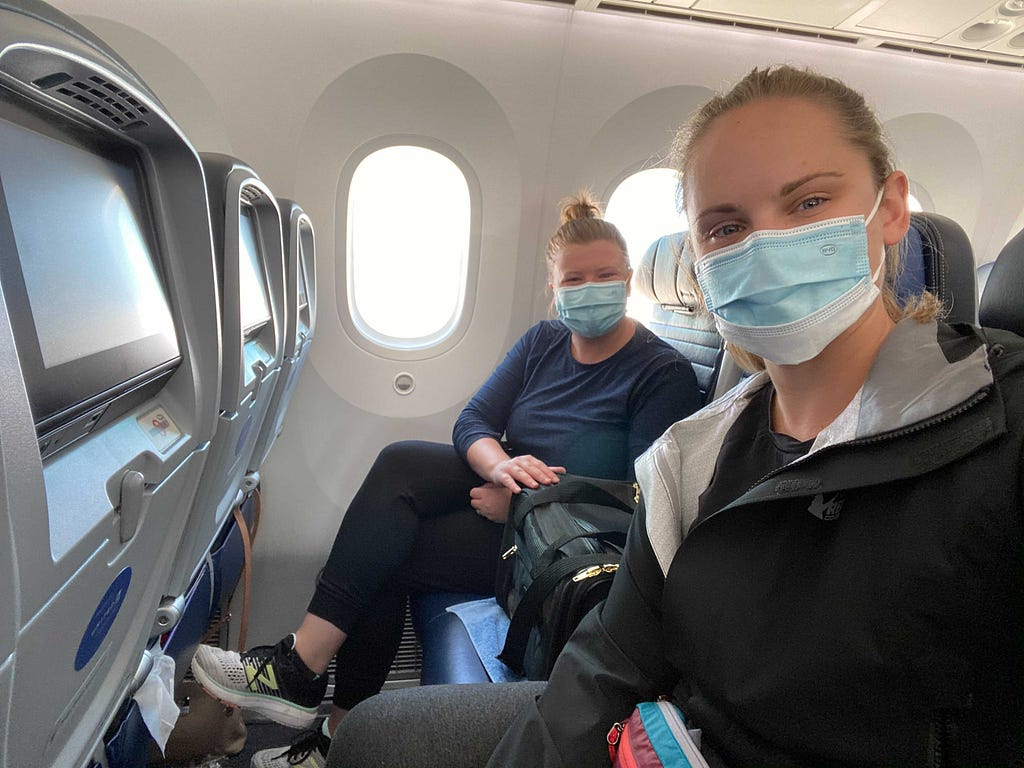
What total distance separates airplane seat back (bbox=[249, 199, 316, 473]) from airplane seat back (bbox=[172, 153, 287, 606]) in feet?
0.39

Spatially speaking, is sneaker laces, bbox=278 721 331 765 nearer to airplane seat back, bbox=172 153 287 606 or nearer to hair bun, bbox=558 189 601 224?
airplane seat back, bbox=172 153 287 606

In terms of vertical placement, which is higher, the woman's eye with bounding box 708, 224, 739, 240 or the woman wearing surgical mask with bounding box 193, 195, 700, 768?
the woman's eye with bounding box 708, 224, 739, 240

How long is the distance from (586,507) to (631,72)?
7.32ft

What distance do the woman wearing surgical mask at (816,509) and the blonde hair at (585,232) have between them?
3.72 ft

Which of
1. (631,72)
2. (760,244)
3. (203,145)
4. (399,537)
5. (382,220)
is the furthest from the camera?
(382,220)

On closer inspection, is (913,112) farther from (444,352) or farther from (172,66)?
(172,66)

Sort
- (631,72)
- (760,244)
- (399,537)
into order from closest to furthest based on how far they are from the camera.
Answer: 1. (760,244)
2. (399,537)
3. (631,72)

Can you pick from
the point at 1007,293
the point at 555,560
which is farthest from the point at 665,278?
the point at 1007,293

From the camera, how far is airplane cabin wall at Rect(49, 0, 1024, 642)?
274 cm

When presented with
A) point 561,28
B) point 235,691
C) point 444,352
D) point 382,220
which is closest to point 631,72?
point 561,28

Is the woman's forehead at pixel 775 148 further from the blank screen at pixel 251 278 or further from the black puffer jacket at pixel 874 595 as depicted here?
the blank screen at pixel 251 278

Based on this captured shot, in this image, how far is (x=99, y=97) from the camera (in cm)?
81

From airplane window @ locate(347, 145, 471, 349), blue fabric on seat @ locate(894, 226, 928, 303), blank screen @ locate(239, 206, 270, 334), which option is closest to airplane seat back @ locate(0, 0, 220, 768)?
blank screen @ locate(239, 206, 270, 334)

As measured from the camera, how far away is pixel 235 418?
1.31 m
